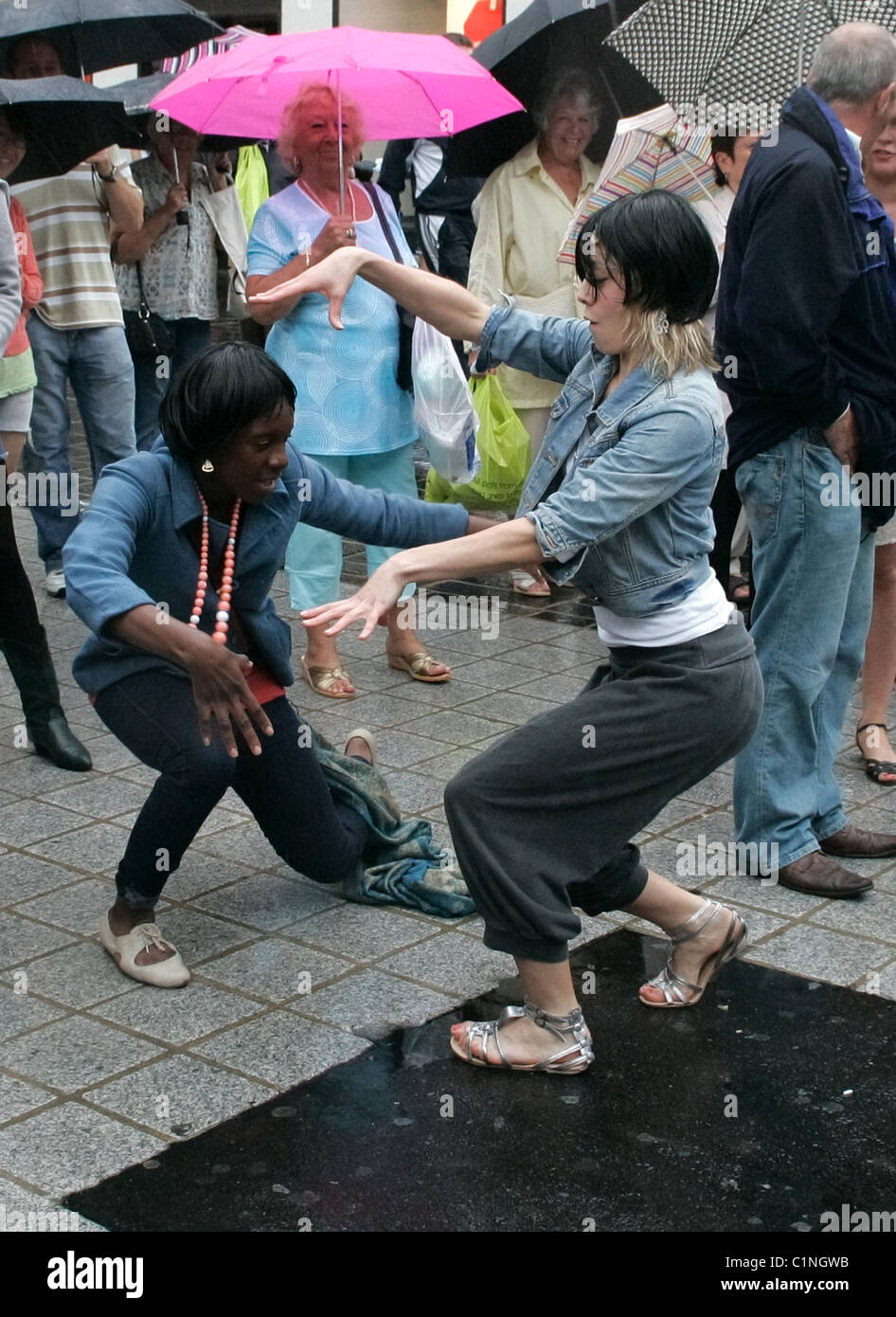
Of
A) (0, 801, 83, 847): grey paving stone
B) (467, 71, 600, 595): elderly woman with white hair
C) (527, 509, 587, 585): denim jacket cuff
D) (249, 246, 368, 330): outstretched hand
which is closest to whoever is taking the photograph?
(527, 509, 587, 585): denim jacket cuff

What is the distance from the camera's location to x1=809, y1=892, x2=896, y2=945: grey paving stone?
448cm

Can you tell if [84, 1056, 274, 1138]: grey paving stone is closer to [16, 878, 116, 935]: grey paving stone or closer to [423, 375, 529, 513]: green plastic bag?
[16, 878, 116, 935]: grey paving stone

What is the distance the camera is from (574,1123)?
3.54 metres

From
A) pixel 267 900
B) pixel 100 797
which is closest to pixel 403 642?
pixel 100 797

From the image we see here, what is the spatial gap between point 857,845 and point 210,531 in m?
2.15

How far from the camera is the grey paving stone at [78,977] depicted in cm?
407

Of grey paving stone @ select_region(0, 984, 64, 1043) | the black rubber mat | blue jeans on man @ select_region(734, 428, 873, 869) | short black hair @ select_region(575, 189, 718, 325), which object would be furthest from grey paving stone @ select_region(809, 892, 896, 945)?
grey paving stone @ select_region(0, 984, 64, 1043)

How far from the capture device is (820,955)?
4.34 meters

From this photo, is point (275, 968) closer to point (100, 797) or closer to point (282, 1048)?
point (282, 1048)

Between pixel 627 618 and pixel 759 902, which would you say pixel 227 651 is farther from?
pixel 759 902

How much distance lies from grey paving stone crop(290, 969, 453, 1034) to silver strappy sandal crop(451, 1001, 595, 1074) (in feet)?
0.73

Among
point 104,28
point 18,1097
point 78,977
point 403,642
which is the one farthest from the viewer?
point 104,28

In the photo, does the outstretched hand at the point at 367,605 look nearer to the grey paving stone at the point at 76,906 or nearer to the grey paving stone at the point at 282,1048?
the grey paving stone at the point at 282,1048

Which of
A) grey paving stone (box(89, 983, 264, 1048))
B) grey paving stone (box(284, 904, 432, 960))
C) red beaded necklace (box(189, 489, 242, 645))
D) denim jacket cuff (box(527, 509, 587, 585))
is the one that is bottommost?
grey paving stone (box(284, 904, 432, 960))
